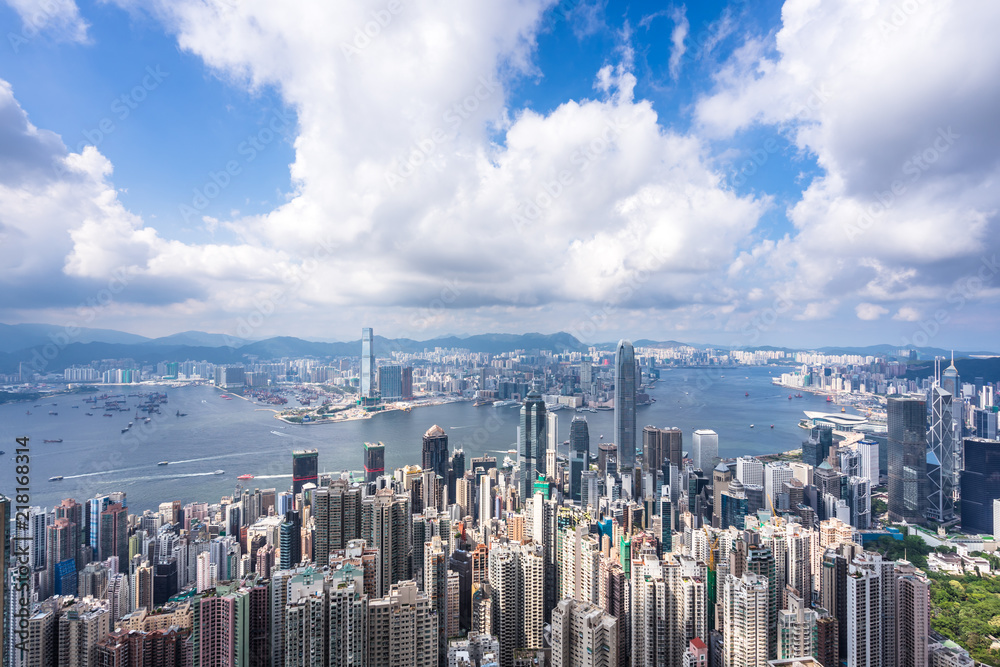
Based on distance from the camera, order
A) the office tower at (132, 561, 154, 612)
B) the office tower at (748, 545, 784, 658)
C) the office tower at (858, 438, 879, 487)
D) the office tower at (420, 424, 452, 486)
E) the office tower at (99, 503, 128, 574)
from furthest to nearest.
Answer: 1. the office tower at (858, 438, 879, 487)
2. the office tower at (420, 424, 452, 486)
3. the office tower at (99, 503, 128, 574)
4. the office tower at (132, 561, 154, 612)
5. the office tower at (748, 545, 784, 658)

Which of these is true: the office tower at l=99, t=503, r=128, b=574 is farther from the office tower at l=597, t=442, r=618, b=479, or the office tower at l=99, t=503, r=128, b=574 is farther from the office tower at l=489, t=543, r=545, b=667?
the office tower at l=597, t=442, r=618, b=479

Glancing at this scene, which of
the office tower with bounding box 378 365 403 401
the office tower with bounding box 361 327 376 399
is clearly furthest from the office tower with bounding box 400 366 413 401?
the office tower with bounding box 361 327 376 399

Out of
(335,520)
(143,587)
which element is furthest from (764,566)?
(143,587)

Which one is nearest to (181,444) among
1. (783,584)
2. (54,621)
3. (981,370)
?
(54,621)

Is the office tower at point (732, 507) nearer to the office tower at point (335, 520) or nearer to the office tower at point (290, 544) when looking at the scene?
the office tower at point (335, 520)

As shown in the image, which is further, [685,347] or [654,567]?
[685,347]

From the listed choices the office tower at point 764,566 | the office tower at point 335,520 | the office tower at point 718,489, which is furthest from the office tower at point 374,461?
the office tower at point 764,566

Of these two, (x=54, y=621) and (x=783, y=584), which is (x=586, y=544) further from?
(x=54, y=621)
